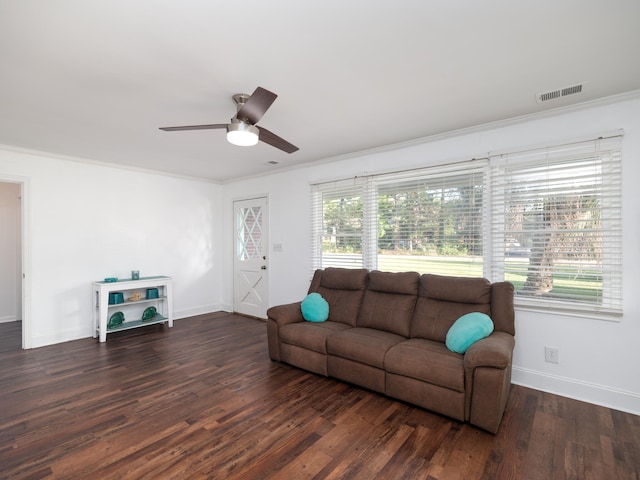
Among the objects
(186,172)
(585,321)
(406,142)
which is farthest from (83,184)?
(585,321)

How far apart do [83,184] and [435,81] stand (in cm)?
480

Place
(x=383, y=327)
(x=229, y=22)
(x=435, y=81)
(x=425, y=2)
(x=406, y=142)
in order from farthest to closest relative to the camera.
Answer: (x=406, y=142) < (x=383, y=327) < (x=435, y=81) < (x=229, y=22) < (x=425, y=2)

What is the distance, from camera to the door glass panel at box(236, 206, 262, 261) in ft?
18.4

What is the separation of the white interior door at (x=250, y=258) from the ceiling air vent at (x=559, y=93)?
401 cm

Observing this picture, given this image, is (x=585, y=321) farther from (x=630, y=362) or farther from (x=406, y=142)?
(x=406, y=142)

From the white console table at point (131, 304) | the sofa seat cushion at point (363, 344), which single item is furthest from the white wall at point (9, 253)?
the sofa seat cushion at point (363, 344)

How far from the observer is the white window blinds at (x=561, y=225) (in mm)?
2686

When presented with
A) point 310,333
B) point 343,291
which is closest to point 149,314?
point 310,333

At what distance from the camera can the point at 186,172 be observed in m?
5.43

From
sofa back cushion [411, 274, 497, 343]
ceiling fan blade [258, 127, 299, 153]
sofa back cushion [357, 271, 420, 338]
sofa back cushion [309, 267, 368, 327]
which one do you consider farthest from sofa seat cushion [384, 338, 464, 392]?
ceiling fan blade [258, 127, 299, 153]

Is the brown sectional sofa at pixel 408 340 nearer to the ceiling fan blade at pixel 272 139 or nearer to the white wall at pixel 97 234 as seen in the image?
the ceiling fan blade at pixel 272 139

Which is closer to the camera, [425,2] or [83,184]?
[425,2]

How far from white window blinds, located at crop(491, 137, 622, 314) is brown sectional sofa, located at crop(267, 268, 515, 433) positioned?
0.39 metres

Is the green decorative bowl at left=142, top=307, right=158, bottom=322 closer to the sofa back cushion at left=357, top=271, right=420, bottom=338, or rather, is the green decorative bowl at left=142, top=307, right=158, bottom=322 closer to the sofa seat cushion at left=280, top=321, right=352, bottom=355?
the sofa seat cushion at left=280, top=321, right=352, bottom=355
